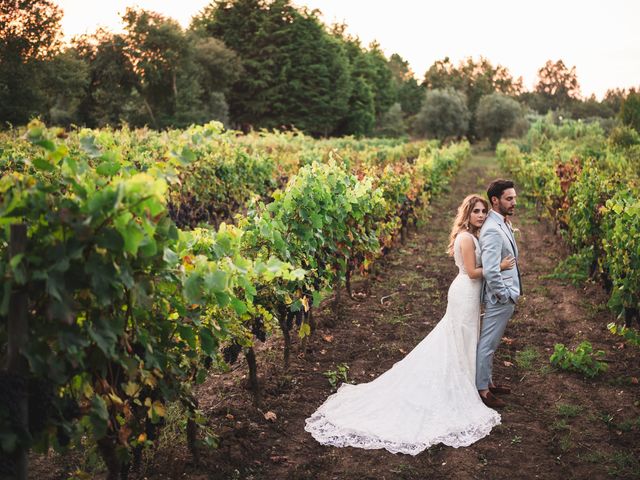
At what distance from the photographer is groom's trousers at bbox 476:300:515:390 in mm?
4719

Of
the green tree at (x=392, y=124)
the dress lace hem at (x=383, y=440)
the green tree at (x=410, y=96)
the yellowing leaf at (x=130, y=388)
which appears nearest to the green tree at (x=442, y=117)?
the green tree at (x=392, y=124)

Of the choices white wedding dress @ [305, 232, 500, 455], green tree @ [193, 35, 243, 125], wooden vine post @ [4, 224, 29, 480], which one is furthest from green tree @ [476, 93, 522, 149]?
wooden vine post @ [4, 224, 29, 480]

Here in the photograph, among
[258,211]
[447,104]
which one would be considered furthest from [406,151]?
[447,104]

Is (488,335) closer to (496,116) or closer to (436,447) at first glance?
(436,447)

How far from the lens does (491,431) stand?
14.3 ft

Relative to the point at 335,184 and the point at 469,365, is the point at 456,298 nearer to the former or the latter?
the point at 469,365

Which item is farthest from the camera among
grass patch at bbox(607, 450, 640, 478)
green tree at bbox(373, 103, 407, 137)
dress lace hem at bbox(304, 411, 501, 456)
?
green tree at bbox(373, 103, 407, 137)

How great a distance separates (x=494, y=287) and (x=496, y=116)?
61.8 metres

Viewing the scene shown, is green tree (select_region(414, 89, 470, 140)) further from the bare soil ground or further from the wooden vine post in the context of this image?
the wooden vine post

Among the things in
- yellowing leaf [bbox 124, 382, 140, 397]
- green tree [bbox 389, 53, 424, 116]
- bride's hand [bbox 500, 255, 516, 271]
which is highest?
green tree [bbox 389, 53, 424, 116]

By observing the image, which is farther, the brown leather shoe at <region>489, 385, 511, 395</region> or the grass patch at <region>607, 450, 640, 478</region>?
the brown leather shoe at <region>489, 385, 511, 395</region>

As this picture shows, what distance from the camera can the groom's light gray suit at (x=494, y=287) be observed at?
180 inches

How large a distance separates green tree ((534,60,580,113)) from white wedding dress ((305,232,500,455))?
12324 cm

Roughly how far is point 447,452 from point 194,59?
52.6 m
